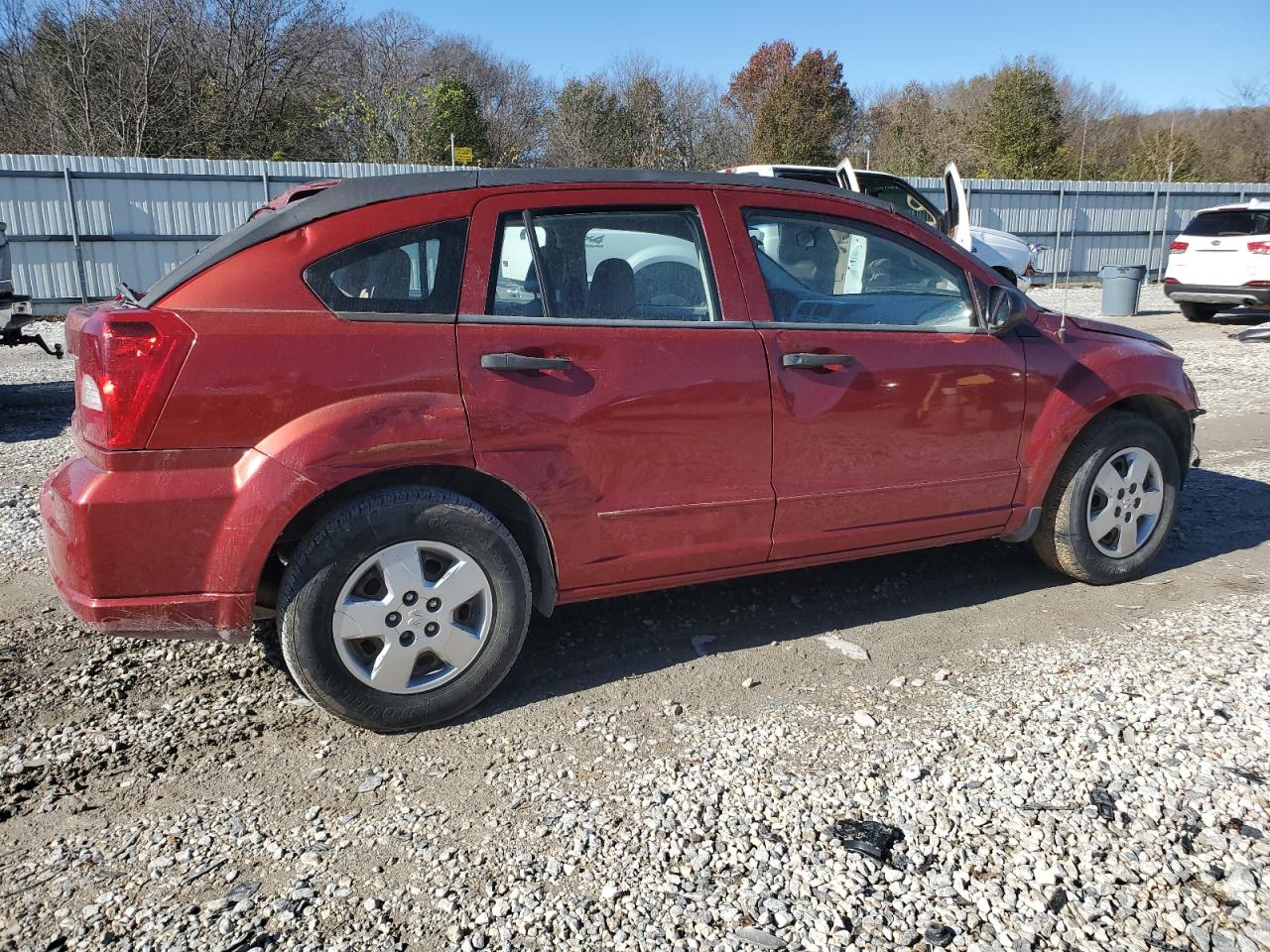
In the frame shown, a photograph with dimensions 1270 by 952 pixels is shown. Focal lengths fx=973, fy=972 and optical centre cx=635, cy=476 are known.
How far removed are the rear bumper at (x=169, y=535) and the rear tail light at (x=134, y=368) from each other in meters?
0.09

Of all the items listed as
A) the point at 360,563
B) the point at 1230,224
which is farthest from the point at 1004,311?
the point at 1230,224

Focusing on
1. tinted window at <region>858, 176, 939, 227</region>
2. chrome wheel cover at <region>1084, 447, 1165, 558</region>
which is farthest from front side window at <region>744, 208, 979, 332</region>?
tinted window at <region>858, 176, 939, 227</region>

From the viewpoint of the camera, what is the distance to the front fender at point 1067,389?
4199mm

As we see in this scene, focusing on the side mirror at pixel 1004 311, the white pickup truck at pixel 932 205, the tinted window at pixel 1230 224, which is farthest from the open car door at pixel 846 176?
the tinted window at pixel 1230 224

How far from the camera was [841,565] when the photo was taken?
16.0 feet

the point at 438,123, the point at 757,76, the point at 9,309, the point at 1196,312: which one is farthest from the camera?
the point at 757,76

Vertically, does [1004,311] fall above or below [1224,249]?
below

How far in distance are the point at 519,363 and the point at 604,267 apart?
538mm

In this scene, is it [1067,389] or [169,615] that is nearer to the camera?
[169,615]

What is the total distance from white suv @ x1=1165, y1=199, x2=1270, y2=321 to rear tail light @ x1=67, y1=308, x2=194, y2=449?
51.8 feet

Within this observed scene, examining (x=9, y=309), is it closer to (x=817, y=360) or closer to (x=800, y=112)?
(x=817, y=360)

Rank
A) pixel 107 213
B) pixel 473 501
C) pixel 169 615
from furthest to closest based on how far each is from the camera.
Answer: pixel 107 213 → pixel 473 501 → pixel 169 615

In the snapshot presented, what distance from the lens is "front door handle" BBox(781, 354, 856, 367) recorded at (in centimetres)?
363

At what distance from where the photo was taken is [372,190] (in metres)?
3.23
